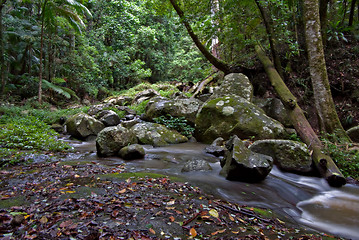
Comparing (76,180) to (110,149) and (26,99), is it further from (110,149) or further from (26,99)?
(26,99)

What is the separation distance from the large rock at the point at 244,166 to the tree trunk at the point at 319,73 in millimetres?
2682

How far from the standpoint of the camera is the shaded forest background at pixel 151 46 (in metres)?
8.13

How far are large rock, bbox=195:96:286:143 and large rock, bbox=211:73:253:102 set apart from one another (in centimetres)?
135

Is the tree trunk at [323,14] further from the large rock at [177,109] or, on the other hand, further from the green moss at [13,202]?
the green moss at [13,202]

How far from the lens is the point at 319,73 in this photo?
557cm

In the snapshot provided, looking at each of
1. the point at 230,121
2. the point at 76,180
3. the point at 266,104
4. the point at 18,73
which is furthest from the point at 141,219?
the point at 18,73

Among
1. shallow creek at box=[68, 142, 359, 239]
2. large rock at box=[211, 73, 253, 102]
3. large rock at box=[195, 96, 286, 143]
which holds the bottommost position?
shallow creek at box=[68, 142, 359, 239]

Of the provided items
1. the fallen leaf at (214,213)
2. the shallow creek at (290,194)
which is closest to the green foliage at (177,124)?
the shallow creek at (290,194)

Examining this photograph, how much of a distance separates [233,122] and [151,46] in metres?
19.9

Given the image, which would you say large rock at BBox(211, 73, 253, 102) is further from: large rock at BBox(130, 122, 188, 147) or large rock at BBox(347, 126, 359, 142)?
large rock at BBox(347, 126, 359, 142)

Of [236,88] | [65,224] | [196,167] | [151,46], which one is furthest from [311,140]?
[151,46]

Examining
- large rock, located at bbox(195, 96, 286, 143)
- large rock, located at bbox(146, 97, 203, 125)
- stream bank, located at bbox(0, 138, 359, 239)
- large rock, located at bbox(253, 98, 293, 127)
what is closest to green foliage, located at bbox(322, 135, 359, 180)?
A: stream bank, located at bbox(0, 138, 359, 239)

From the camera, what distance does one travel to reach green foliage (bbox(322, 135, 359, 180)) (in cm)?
448

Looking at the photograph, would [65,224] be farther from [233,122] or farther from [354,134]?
[354,134]
